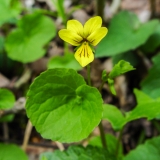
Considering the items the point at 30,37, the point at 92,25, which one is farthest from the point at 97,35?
the point at 30,37

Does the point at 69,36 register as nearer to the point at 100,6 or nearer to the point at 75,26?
the point at 75,26

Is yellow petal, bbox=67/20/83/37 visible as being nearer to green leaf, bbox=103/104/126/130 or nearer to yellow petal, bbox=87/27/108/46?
yellow petal, bbox=87/27/108/46

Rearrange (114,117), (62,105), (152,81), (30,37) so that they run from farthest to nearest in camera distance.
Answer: (30,37)
(152,81)
(114,117)
(62,105)

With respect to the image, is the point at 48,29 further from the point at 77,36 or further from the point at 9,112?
the point at 77,36

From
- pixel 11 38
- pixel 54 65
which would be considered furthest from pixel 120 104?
pixel 11 38

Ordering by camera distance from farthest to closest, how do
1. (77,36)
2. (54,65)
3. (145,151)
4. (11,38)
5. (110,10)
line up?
(110,10) < (11,38) < (54,65) < (145,151) < (77,36)

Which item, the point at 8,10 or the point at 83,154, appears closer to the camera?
the point at 83,154
